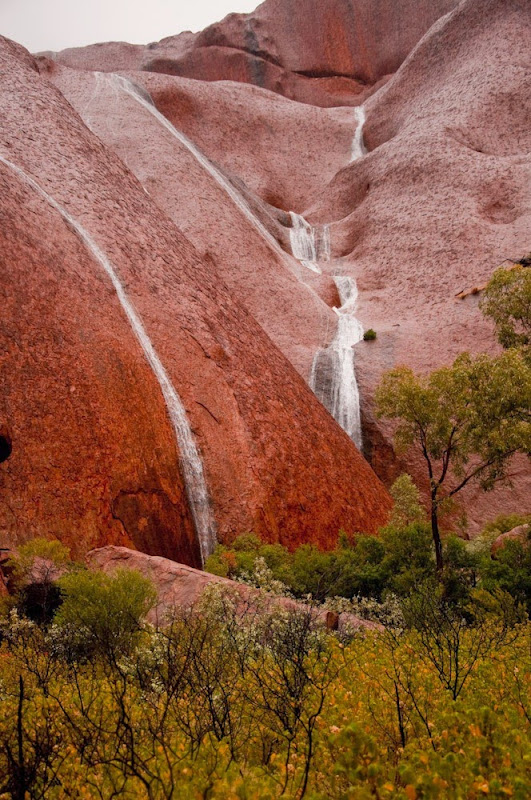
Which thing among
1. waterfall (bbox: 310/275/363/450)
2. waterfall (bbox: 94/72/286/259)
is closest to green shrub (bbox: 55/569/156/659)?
waterfall (bbox: 310/275/363/450)

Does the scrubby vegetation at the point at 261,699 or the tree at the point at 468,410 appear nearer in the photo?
the scrubby vegetation at the point at 261,699

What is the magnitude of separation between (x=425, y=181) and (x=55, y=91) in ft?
73.9

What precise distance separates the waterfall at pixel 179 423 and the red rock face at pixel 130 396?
0.20 m

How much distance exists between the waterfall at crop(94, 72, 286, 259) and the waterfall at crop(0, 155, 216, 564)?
61.1ft

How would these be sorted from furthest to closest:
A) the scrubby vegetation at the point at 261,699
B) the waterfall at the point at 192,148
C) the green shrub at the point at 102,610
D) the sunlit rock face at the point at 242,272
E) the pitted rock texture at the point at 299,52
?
the pitted rock texture at the point at 299,52, the waterfall at the point at 192,148, the sunlit rock face at the point at 242,272, the green shrub at the point at 102,610, the scrubby vegetation at the point at 261,699

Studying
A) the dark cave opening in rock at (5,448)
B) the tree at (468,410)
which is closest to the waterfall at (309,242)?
the tree at (468,410)

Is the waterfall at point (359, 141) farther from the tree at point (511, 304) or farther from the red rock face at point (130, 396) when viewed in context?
the tree at point (511, 304)

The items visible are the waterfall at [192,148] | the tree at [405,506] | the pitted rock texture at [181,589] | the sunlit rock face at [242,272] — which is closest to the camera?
the pitted rock texture at [181,589]

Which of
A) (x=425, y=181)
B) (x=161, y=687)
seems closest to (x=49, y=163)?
(x=161, y=687)

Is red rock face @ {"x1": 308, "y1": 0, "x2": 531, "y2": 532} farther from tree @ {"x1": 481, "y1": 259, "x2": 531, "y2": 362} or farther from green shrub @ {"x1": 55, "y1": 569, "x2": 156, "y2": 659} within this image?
green shrub @ {"x1": 55, "y1": 569, "x2": 156, "y2": 659}

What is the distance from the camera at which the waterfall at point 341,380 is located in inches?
985

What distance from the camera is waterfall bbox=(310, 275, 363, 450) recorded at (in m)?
25.0

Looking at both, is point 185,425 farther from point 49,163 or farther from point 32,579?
point 49,163

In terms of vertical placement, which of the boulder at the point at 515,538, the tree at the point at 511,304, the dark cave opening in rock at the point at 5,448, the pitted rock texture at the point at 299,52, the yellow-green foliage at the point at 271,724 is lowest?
the yellow-green foliage at the point at 271,724
